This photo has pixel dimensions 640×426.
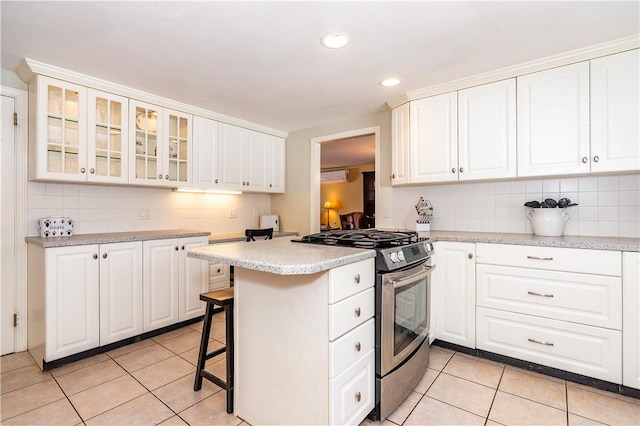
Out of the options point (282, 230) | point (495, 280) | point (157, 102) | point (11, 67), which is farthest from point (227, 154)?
point (495, 280)

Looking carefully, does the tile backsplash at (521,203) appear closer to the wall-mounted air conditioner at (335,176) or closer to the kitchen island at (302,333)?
the kitchen island at (302,333)

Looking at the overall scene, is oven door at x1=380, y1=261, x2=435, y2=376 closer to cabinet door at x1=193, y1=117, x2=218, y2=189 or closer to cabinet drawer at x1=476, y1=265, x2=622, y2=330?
cabinet drawer at x1=476, y1=265, x2=622, y2=330

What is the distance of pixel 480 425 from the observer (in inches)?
64.2

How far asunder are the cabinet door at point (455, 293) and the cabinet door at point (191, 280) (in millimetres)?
2143

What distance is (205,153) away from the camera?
134 inches

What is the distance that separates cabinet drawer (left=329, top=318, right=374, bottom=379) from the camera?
1.38 meters

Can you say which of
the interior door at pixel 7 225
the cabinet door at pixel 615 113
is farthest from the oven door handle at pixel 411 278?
the interior door at pixel 7 225

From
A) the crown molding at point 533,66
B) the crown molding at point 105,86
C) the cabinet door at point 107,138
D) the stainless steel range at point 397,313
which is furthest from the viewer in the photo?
the cabinet door at point 107,138

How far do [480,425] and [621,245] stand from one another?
1.35 meters

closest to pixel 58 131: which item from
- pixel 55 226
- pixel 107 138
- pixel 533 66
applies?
pixel 107 138

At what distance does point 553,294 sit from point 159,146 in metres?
3.43

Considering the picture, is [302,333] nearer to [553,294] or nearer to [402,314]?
[402,314]

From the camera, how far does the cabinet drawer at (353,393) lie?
54.7 inches

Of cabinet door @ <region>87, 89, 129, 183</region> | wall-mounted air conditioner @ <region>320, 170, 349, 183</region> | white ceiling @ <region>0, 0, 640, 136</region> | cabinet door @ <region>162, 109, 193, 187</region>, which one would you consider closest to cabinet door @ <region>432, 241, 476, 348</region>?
white ceiling @ <region>0, 0, 640, 136</region>
